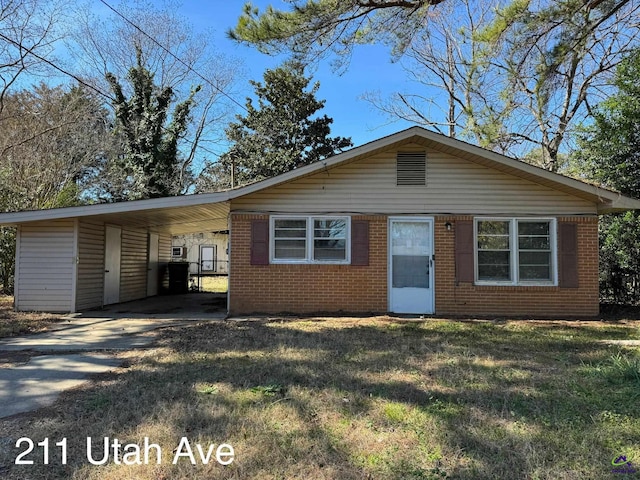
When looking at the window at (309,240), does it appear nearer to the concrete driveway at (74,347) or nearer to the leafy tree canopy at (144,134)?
the concrete driveway at (74,347)

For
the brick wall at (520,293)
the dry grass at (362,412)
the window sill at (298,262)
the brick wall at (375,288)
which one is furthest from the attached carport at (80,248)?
the brick wall at (520,293)

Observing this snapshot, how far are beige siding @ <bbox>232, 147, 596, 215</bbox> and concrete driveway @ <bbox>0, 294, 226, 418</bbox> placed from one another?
318cm

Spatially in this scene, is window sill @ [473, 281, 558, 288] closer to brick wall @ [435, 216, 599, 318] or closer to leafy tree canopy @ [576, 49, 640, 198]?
brick wall @ [435, 216, 599, 318]

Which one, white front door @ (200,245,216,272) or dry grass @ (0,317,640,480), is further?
white front door @ (200,245,216,272)

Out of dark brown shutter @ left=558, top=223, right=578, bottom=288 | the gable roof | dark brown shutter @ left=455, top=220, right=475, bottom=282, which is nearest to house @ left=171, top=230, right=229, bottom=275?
the gable roof

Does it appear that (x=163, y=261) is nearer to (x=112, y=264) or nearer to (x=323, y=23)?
(x=112, y=264)

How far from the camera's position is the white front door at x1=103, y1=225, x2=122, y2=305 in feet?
39.7

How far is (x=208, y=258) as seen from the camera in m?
30.9

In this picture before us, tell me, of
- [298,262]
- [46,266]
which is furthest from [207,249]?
[298,262]

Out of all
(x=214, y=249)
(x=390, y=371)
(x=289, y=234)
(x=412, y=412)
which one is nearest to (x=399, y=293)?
(x=289, y=234)

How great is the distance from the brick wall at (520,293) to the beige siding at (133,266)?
8951mm

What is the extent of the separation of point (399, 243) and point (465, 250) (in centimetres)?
144

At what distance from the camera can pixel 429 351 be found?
6.38m

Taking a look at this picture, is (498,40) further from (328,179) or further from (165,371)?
(165,371)
